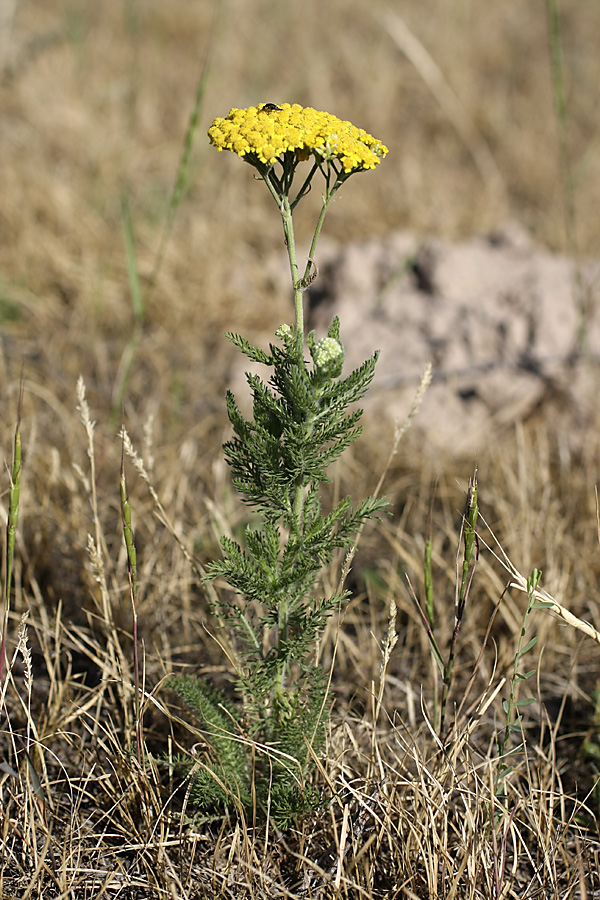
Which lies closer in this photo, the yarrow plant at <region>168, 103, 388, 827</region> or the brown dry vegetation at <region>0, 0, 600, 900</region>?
the yarrow plant at <region>168, 103, 388, 827</region>

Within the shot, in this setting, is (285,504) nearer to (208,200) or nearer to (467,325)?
(467,325)

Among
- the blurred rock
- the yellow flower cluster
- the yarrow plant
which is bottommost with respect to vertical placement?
the yarrow plant

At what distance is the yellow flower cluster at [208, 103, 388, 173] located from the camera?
3.95 ft

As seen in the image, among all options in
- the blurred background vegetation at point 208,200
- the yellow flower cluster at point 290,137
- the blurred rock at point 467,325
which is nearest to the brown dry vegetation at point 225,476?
the blurred background vegetation at point 208,200

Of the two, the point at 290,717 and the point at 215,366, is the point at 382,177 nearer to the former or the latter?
the point at 215,366

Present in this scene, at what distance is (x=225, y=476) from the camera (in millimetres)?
2771

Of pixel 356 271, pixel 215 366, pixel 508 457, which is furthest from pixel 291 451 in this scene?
pixel 356 271

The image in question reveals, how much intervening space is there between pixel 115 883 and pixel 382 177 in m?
4.18

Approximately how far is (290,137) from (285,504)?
25.3 inches

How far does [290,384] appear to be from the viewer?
1.29 meters

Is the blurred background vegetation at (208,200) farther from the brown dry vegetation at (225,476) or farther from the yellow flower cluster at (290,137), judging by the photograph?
the yellow flower cluster at (290,137)

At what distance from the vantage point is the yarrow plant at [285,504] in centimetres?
126

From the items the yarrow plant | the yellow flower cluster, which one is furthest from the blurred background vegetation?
the yellow flower cluster

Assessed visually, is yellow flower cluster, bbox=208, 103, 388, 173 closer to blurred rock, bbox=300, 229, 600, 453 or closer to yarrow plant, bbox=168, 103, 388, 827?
yarrow plant, bbox=168, 103, 388, 827
